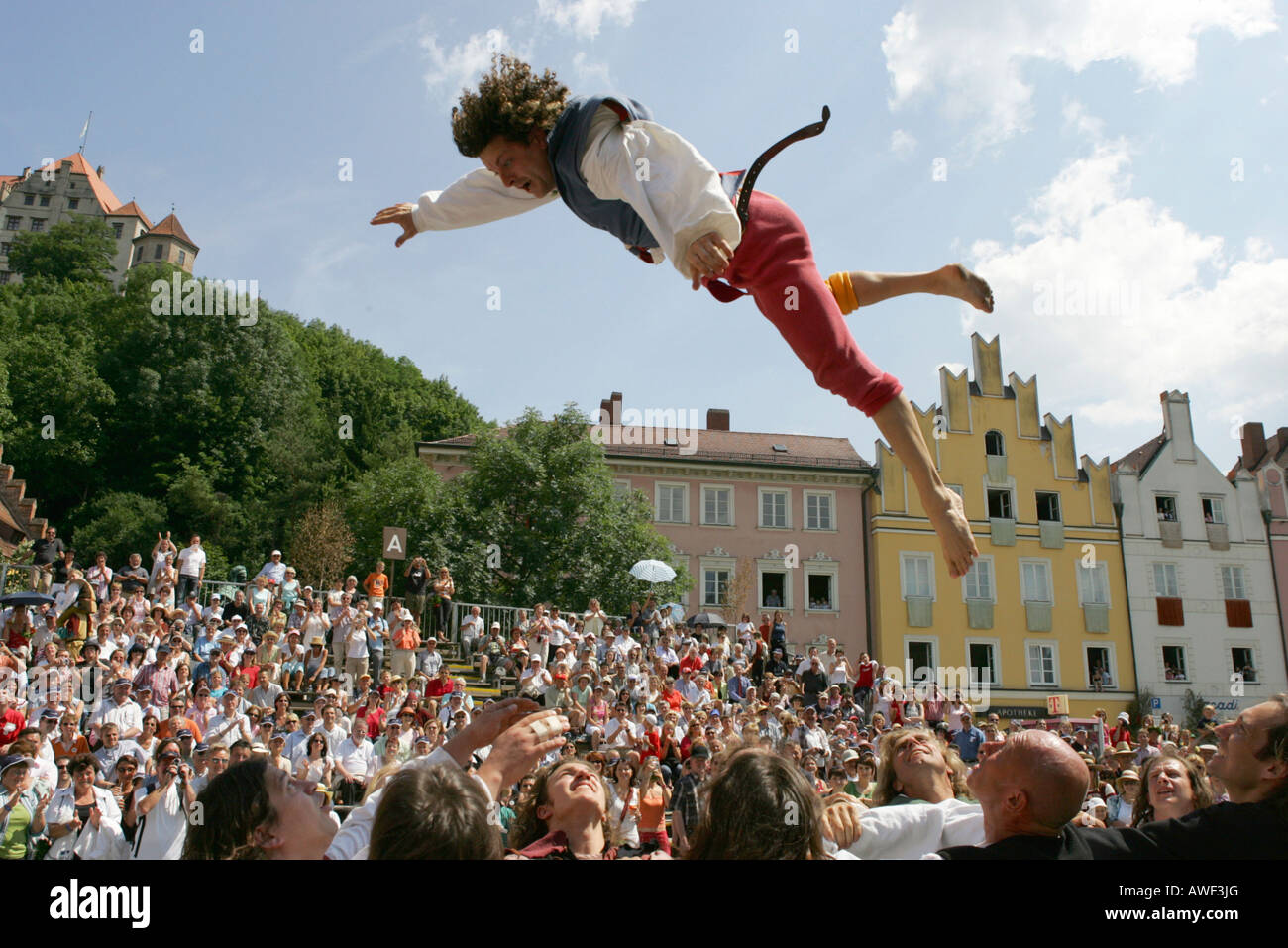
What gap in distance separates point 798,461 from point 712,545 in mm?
4458

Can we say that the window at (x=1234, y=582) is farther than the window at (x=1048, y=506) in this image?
No

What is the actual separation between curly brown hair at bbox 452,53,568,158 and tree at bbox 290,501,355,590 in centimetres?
3072

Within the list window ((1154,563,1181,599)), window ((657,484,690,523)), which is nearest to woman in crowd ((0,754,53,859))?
window ((657,484,690,523))

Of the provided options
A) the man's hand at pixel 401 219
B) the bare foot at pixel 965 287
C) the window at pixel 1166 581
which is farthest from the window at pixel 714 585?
the man's hand at pixel 401 219

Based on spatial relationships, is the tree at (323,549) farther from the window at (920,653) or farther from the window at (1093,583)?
the window at (1093,583)

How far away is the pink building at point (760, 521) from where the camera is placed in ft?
114

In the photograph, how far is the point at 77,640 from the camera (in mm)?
13695

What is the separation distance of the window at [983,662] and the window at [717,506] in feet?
29.6

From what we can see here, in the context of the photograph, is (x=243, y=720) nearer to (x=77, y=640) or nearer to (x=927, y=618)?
(x=77, y=640)

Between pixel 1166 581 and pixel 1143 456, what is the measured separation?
16.3 ft

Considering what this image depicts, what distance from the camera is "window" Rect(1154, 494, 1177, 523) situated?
35.2 metres

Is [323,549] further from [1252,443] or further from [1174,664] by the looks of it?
[1252,443]

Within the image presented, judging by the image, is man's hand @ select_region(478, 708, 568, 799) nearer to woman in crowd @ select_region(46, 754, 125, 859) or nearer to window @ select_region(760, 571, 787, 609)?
woman in crowd @ select_region(46, 754, 125, 859)

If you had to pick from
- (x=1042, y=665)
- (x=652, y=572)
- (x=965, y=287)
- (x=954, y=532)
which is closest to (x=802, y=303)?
(x=954, y=532)
